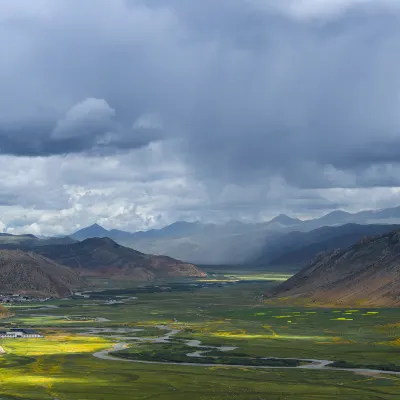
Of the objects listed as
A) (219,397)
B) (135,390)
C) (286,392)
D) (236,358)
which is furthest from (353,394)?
(236,358)

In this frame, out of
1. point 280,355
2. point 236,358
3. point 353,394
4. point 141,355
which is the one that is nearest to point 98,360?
point 141,355

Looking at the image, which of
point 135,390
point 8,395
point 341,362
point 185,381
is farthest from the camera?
point 341,362

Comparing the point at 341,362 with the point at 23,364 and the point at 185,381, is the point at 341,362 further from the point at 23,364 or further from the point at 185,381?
the point at 23,364

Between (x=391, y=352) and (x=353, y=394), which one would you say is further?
(x=391, y=352)

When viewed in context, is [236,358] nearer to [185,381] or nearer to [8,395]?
[185,381]

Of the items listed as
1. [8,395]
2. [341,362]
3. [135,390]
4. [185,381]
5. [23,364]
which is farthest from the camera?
[341,362]

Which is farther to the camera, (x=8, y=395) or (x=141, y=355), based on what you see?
(x=141, y=355)

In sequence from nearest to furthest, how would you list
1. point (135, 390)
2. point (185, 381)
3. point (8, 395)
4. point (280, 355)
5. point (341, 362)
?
point (8, 395) → point (135, 390) → point (185, 381) → point (341, 362) → point (280, 355)
